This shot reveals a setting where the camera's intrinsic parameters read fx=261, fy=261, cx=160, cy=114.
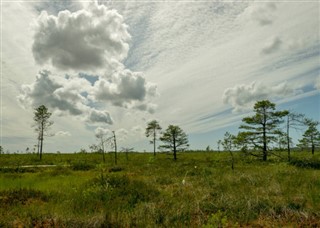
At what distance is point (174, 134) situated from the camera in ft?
177

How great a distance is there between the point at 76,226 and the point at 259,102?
35938 millimetres

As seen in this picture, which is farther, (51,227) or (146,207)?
(146,207)

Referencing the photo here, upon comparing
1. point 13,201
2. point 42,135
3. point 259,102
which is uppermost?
point 259,102

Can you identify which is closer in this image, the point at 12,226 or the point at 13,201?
the point at 12,226

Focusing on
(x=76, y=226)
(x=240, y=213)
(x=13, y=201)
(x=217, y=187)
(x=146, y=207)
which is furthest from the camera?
(x=217, y=187)

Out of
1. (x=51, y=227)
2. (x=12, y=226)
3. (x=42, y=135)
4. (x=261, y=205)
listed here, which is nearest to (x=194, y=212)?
(x=261, y=205)

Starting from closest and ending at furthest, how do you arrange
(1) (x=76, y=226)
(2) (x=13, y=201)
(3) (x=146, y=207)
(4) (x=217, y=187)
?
1. (1) (x=76, y=226)
2. (3) (x=146, y=207)
3. (2) (x=13, y=201)
4. (4) (x=217, y=187)

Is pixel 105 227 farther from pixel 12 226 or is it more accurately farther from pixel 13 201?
pixel 13 201

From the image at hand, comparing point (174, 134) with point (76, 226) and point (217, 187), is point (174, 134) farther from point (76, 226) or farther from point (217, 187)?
point (76, 226)

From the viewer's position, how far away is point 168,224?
601cm

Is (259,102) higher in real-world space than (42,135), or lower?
higher

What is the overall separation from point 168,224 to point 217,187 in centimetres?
596

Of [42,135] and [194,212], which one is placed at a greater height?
[42,135]

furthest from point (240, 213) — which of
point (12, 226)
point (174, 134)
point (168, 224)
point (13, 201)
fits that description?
point (174, 134)
